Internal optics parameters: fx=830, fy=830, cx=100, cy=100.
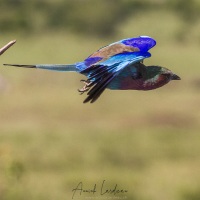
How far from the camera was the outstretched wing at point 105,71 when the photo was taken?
1.16 m

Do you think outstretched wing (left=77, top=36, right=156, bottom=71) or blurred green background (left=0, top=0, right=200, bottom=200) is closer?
outstretched wing (left=77, top=36, right=156, bottom=71)

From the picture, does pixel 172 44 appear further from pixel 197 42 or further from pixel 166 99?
pixel 166 99

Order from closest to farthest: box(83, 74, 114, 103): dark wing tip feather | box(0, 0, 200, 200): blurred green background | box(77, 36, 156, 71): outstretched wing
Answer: box(83, 74, 114, 103): dark wing tip feather
box(77, 36, 156, 71): outstretched wing
box(0, 0, 200, 200): blurred green background

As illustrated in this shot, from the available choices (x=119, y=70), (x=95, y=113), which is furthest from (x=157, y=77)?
(x=95, y=113)

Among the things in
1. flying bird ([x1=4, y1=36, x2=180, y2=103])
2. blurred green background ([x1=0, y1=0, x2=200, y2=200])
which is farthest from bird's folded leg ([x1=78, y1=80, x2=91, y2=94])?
blurred green background ([x1=0, y1=0, x2=200, y2=200])

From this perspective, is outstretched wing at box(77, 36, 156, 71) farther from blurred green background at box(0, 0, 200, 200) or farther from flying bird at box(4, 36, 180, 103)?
blurred green background at box(0, 0, 200, 200)

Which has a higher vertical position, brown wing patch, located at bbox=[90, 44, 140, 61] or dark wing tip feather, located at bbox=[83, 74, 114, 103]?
brown wing patch, located at bbox=[90, 44, 140, 61]

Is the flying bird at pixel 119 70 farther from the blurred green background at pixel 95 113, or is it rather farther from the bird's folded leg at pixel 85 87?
the blurred green background at pixel 95 113

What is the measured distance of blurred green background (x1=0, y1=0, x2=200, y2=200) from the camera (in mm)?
8805

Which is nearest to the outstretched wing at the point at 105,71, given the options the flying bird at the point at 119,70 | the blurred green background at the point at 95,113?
the flying bird at the point at 119,70

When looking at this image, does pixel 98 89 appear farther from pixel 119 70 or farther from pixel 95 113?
pixel 95 113

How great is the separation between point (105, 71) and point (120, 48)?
0.08 m

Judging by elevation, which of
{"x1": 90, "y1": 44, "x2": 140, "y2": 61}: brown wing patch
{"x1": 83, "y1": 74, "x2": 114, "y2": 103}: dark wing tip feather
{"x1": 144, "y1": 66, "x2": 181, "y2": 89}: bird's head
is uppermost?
{"x1": 90, "y1": 44, "x2": 140, "y2": 61}: brown wing patch

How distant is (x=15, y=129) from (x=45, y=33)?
11.8 m
